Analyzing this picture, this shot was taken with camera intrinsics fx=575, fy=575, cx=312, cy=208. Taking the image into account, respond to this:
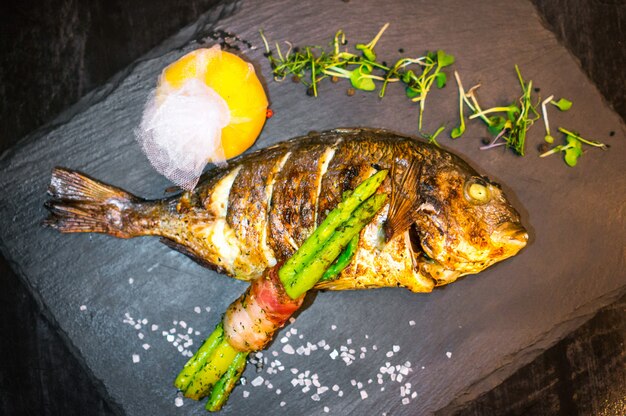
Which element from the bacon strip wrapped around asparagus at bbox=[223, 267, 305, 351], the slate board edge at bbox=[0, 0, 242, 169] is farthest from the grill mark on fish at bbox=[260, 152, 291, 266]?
the slate board edge at bbox=[0, 0, 242, 169]

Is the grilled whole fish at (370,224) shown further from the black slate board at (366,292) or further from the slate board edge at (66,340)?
the slate board edge at (66,340)

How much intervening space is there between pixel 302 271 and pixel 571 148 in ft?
7.17

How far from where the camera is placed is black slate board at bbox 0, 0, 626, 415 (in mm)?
3854

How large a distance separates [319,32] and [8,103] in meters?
2.27

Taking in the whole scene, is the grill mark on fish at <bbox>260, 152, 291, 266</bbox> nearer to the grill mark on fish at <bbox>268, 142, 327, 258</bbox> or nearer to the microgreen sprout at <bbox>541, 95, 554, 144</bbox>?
the grill mark on fish at <bbox>268, 142, 327, 258</bbox>

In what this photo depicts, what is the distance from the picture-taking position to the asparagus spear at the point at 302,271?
120 inches

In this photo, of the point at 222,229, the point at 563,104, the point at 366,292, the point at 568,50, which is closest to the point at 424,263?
the point at 366,292

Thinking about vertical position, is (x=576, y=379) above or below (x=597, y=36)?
below

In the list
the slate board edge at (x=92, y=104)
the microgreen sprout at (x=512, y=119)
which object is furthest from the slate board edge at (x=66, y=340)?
the microgreen sprout at (x=512, y=119)

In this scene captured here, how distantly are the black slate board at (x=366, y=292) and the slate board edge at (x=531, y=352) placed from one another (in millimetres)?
12

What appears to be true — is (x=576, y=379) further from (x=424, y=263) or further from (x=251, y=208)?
(x=251, y=208)

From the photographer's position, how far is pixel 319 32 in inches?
155

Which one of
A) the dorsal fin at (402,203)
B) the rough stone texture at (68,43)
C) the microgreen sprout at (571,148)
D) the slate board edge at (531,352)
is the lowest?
the slate board edge at (531,352)

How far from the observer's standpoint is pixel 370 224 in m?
3.22
